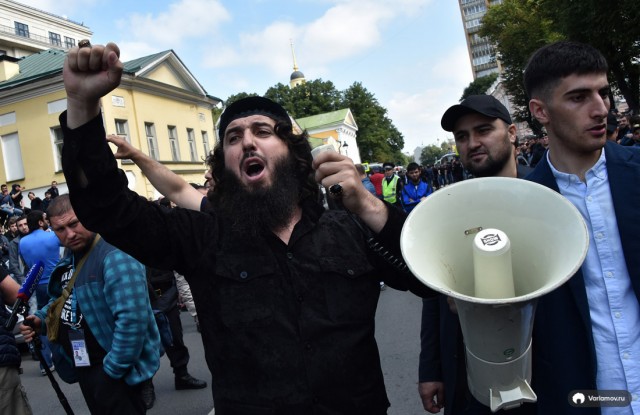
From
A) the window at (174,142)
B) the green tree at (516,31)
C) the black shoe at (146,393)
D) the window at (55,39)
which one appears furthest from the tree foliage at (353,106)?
the black shoe at (146,393)

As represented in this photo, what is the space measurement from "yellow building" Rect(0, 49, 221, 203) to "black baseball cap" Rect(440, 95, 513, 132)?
787 inches

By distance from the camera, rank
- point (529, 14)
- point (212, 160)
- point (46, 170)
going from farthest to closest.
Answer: point (529, 14), point (46, 170), point (212, 160)

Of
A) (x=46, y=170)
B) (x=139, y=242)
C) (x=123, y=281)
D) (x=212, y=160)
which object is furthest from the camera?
(x=46, y=170)

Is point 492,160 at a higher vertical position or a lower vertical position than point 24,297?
higher

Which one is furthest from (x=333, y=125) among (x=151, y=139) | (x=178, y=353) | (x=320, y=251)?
(x=320, y=251)

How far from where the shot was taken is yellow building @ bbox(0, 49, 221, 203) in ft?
69.5

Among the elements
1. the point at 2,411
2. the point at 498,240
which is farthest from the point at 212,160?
the point at 2,411

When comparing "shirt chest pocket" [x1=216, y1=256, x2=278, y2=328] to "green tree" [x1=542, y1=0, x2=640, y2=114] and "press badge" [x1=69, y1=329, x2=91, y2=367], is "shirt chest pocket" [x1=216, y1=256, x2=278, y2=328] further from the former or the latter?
"green tree" [x1=542, y1=0, x2=640, y2=114]

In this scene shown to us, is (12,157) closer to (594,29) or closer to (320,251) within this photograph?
(594,29)

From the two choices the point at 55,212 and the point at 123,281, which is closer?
the point at 123,281

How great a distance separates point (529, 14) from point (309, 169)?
31810mm

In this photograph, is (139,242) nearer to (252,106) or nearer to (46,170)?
(252,106)

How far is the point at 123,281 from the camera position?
9.36ft

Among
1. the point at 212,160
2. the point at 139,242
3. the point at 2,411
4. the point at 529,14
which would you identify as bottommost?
the point at 2,411
